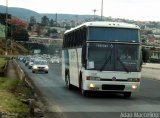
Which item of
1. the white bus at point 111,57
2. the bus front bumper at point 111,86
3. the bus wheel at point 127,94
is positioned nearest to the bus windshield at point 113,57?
the white bus at point 111,57

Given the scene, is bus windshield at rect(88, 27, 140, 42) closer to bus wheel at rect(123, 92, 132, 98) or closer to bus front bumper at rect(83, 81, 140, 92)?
bus front bumper at rect(83, 81, 140, 92)

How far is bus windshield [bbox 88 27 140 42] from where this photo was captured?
902 inches

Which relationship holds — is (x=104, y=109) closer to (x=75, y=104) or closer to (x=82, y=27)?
(x=75, y=104)

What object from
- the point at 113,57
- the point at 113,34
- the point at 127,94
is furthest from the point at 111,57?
the point at 127,94

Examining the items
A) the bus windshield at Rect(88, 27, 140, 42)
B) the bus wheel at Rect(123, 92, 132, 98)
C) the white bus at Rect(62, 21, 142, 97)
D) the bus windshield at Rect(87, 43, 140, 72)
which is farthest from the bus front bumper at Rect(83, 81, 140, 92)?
the bus windshield at Rect(88, 27, 140, 42)

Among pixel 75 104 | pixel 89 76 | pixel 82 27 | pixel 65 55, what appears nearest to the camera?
pixel 75 104

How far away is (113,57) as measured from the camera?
22531 mm

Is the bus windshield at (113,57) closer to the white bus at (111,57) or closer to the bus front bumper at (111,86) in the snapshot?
the white bus at (111,57)

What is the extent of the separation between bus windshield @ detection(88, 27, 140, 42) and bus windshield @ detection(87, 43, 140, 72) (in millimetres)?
304

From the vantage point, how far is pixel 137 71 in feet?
73.9

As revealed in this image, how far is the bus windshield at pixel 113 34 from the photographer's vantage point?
75.2ft

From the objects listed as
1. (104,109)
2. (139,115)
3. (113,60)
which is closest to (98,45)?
(113,60)

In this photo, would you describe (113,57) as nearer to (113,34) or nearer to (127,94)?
(113,34)

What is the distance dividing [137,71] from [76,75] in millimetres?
4276
